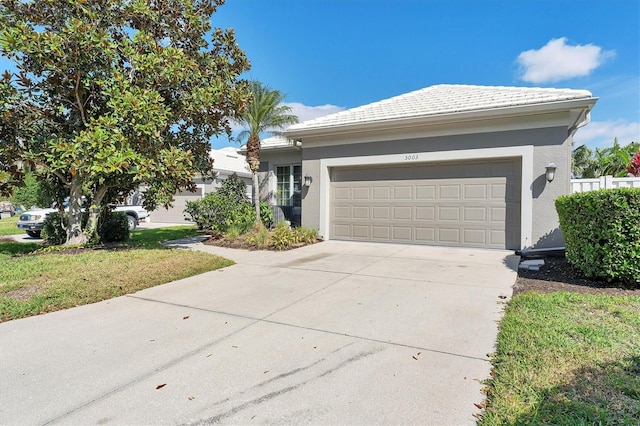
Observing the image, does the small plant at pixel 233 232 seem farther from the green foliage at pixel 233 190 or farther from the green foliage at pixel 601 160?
the green foliage at pixel 601 160

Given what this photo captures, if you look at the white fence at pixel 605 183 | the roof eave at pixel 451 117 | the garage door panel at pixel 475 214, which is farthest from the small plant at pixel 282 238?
the white fence at pixel 605 183

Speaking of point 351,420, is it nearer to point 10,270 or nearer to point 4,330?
point 4,330

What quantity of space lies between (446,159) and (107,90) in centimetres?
804

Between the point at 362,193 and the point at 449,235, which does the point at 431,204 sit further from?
the point at 362,193

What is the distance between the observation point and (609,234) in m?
5.18

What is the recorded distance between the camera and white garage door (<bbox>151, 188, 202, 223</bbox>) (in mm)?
19155

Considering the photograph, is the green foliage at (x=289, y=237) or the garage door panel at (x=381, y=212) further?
the garage door panel at (x=381, y=212)

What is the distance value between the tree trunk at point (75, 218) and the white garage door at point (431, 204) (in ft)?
22.6

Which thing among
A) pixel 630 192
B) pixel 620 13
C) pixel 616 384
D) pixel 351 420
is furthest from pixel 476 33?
pixel 351 420

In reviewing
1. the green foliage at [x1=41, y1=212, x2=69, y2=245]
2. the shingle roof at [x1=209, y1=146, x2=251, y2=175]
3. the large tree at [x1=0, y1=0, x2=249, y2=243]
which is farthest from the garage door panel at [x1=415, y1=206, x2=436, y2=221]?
the shingle roof at [x1=209, y1=146, x2=251, y2=175]

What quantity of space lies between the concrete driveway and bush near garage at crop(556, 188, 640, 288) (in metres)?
1.21

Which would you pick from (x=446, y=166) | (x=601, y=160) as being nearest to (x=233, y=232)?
(x=446, y=166)

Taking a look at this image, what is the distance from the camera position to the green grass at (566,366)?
229cm

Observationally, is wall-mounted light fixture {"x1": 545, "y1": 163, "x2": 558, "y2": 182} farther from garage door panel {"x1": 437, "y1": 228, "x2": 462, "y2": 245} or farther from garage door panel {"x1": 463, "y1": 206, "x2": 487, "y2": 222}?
garage door panel {"x1": 437, "y1": 228, "x2": 462, "y2": 245}
